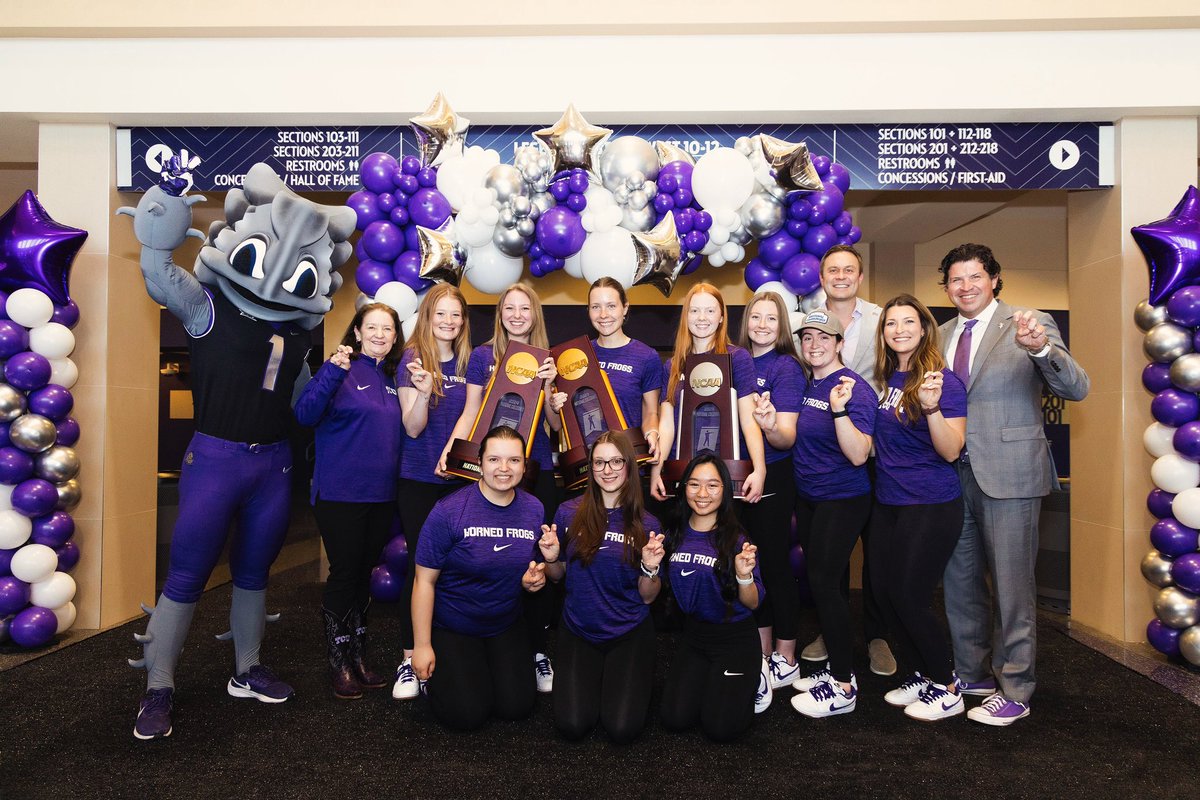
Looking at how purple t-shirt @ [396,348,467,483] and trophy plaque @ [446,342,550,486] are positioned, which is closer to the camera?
trophy plaque @ [446,342,550,486]

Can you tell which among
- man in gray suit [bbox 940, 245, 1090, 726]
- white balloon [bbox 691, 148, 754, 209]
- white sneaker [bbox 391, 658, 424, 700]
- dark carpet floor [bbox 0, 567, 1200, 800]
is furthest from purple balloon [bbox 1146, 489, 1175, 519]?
white sneaker [bbox 391, 658, 424, 700]

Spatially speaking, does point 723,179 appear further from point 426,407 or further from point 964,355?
point 426,407

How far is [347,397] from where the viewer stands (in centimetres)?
315

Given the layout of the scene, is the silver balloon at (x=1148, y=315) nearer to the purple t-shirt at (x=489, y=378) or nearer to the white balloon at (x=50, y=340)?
the purple t-shirt at (x=489, y=378)

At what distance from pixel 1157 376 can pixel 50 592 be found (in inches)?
211

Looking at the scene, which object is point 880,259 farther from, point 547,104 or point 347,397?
point 347,397

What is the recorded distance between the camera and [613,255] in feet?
12.3

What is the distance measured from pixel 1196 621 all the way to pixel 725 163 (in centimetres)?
300

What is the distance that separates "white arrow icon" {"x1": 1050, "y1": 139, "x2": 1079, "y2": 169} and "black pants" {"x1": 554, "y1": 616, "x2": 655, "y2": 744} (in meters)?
3.43

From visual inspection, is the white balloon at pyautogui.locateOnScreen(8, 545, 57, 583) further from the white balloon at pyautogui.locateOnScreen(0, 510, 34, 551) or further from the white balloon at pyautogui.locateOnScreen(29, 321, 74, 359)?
the white balloon at pyautogui.locateOnScreen(29, 321, 74, 359)

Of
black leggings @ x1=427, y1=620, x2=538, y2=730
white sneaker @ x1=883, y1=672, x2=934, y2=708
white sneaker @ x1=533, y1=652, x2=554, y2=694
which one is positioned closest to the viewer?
black leggings @ x1=427, y1=620, x2=538, y2=730

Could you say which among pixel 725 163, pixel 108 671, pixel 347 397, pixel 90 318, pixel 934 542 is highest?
pixel 725 163

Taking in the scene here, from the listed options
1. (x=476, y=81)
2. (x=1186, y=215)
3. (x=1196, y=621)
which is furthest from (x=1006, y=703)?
(x=476, y=81)

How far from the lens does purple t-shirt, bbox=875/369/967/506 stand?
2902mm
